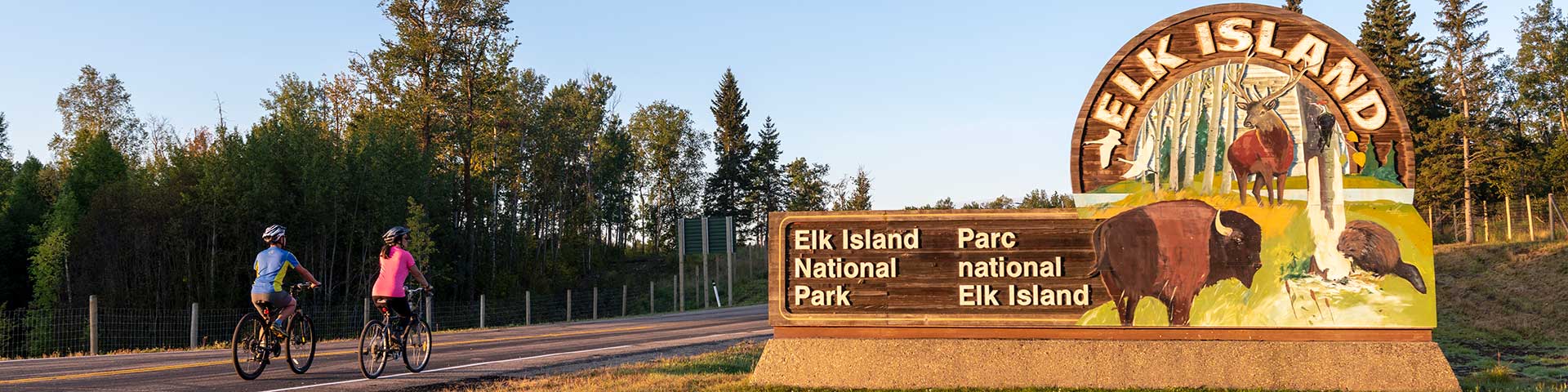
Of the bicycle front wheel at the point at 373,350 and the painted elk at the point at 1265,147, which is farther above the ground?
the painted elk at the point at 1265,147

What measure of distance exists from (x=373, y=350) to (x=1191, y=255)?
914cm

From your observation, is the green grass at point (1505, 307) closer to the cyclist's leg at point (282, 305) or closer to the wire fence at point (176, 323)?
the cyclist's leg at point (282, 305)

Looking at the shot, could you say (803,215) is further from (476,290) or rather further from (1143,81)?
(476,290)

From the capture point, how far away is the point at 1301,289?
37.1ft

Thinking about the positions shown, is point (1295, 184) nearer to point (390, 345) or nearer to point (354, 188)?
point (390, 345)

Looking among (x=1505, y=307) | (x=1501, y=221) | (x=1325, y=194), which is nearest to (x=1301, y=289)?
(x=1325, y=194)

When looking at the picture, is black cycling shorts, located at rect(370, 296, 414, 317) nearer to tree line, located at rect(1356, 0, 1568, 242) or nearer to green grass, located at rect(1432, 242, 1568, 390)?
green grass, located at rect(1432, 242, 1568, 390)

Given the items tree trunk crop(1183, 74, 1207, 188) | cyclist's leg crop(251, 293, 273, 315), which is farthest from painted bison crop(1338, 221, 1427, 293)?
cyclist's leg crop(251, 293, 273, 315)

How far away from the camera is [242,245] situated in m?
43.4

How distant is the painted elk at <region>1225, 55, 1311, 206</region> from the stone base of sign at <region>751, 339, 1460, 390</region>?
165 cm

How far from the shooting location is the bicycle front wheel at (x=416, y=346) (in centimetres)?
1323

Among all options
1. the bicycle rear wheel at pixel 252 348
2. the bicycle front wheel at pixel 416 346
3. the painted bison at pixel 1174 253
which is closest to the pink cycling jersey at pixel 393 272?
the bicycle front wheel at pixel 416 346

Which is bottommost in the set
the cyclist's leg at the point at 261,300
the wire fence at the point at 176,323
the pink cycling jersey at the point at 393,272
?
the wire fence at the point at 176,323

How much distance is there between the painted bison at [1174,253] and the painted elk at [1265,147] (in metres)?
0.40
